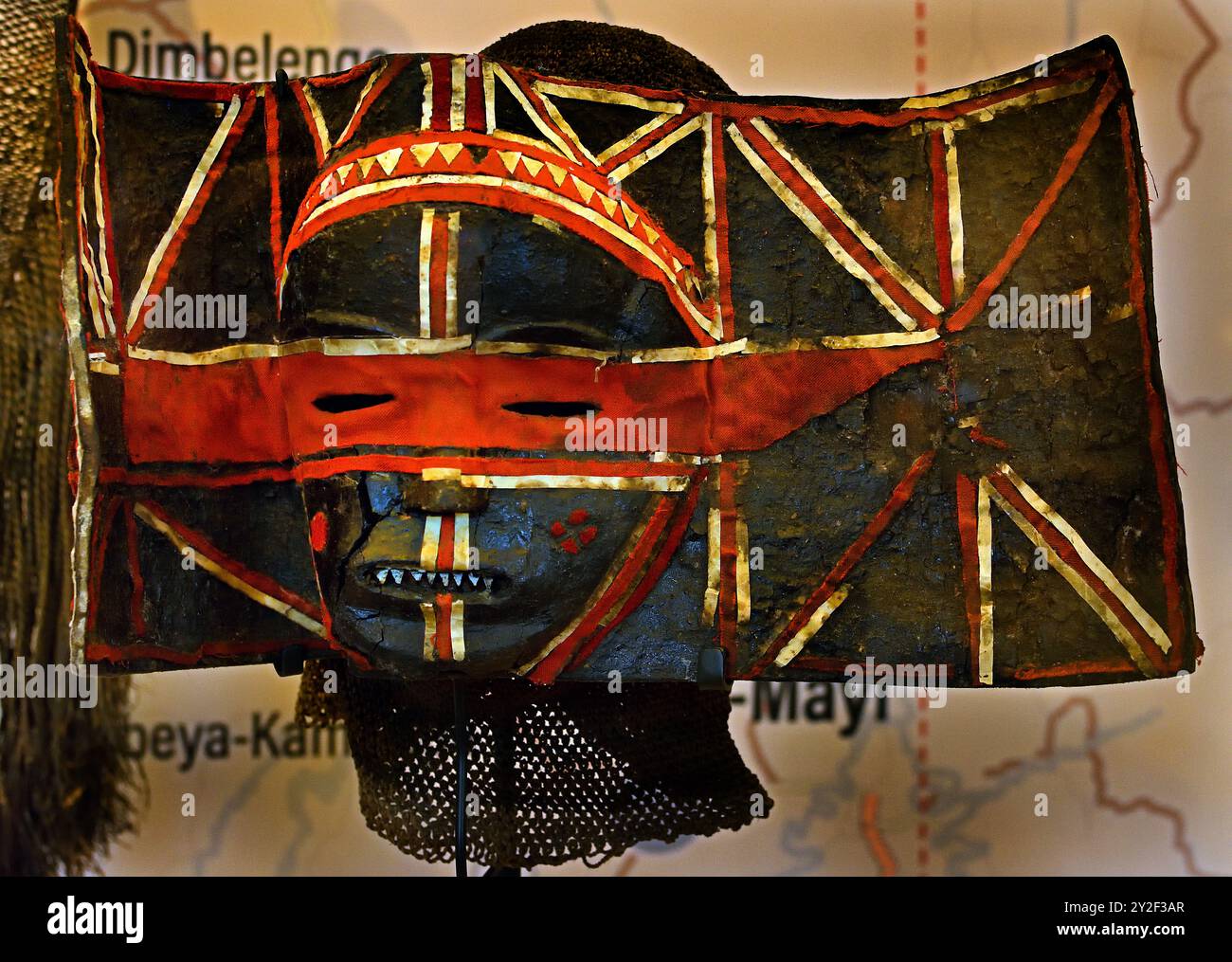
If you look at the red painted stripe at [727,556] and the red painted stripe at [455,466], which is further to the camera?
the red painted stripe at [727,556]

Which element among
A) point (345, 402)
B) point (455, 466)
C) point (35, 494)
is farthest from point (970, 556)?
point (35, 494)

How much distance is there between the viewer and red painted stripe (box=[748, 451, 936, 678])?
1451 millimetres

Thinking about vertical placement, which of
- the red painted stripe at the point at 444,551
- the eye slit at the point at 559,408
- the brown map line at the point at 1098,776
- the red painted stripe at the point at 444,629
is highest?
the eye slit at the point at 559,408

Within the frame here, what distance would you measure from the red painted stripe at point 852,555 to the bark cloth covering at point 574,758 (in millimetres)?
297

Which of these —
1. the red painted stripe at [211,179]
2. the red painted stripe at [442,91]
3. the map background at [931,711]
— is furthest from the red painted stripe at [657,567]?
the map background at [931,711]

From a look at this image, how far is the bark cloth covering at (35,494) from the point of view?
177 cm

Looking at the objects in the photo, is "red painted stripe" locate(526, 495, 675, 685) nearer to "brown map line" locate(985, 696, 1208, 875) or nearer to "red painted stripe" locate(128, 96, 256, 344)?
"red painted stripe" locate(128, 96, 256, 344)

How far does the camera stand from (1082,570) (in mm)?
1430

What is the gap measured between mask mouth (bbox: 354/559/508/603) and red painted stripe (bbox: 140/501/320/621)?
0.23m

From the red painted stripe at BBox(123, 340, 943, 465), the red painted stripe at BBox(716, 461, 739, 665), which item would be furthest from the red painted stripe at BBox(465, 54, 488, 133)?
the red painted stripe at BBox(716, 461, 739, 665)

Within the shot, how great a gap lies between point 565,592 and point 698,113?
0.59 metres

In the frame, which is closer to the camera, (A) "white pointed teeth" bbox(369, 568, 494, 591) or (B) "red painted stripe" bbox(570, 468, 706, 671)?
(A) "white pointed teeth" bbox(369, 568, 494, 591)

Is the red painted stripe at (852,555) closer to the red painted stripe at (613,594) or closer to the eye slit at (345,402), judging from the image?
the red painted stripe at (613,594)

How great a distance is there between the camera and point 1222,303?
1.78 metres
